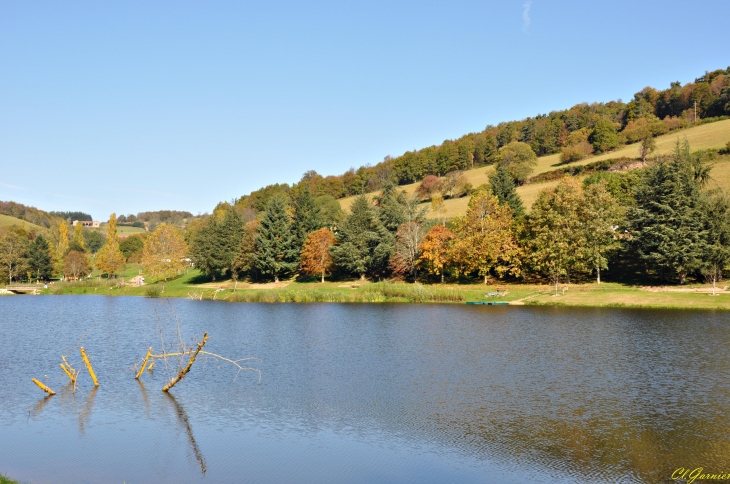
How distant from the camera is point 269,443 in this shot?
19.3 m

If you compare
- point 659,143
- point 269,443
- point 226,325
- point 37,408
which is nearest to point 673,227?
point 226,325

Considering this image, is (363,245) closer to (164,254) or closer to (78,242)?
(164,254)

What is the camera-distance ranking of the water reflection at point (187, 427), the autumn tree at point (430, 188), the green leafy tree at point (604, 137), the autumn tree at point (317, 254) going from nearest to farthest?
the water reflection at point (187, 427), the autumn tree at point (317, 254), the green leafy tree at point (604, 137), the autumn tree at point (430, 188)

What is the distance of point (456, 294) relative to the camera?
6225 centimetres

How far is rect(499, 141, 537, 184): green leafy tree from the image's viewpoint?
123506 mm

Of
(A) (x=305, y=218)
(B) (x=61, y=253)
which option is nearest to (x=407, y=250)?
(A) (x=305, y=218)

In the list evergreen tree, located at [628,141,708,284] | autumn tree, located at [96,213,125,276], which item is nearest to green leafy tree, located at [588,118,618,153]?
evergreen tree, located at [628,141,708,284]

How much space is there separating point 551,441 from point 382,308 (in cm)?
3953

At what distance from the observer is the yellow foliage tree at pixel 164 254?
93.9m

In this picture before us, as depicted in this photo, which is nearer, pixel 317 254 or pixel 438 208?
pixel 317 254

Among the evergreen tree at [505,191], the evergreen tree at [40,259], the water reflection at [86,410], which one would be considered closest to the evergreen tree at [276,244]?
the evergreen tree at [505,191]

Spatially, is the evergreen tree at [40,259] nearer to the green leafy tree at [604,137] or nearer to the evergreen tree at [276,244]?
the evergreen tree at [276,244]

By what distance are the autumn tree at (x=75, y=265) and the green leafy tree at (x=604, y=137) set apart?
358 ft

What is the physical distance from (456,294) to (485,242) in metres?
11.5
